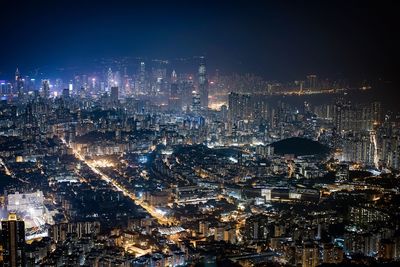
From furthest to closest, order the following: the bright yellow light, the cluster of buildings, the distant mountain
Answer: the distant mountain
the bright yellow light
the cluster of buildings

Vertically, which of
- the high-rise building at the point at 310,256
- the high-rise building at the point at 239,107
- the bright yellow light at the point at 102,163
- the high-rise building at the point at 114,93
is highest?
the high-rise building at the point at 114,93

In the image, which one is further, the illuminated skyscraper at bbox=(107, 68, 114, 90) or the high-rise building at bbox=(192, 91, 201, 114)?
the illuminated skyscraper at bbox=(107, 68, 114, 90)

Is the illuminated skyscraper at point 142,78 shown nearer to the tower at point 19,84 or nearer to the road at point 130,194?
the tower at point 19,84

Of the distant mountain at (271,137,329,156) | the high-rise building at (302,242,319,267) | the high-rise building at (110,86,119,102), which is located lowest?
the high-rise building at (302,242,319,267)

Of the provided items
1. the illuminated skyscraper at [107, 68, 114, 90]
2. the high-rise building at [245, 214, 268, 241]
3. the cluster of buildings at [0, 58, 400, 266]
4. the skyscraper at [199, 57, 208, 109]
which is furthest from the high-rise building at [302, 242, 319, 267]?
the illuminated skyscraper at [107, 68, 114, 90]

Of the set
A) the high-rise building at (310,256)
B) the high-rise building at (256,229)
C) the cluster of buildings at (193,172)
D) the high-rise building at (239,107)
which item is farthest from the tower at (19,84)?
the high-rise building at (310,256)

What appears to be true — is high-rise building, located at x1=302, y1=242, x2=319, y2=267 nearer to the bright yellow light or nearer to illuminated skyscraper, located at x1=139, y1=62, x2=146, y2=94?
the bright yellow light
